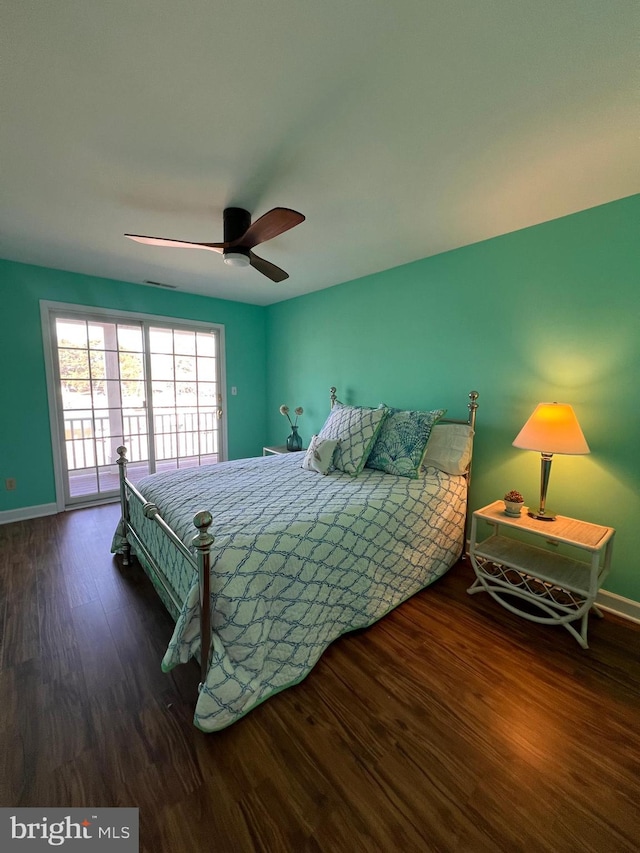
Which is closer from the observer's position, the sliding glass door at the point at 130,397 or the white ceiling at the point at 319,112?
the white ceiling at the point at 319,112

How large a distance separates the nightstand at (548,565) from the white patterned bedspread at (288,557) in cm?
32

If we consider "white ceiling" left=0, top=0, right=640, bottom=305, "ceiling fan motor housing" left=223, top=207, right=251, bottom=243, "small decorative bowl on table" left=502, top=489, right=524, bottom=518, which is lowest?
"small decorative bowl on table" left=502, top=489, right=524, bottom=518

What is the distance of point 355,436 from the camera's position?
274 cm

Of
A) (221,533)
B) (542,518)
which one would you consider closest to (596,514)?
(542,518)

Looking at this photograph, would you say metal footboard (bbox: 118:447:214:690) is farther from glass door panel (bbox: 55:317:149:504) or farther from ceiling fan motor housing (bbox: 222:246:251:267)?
glass door panel (bbox: 55:317:149:504)

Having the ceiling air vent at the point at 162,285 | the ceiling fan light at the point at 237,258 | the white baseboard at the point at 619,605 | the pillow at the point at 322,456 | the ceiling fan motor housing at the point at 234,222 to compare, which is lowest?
the white baseboard at the point at 619,605

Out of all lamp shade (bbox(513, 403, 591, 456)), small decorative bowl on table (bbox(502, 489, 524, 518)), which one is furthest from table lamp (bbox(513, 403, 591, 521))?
small decorative bowl on table (bbox(502, 489, 524, 518))

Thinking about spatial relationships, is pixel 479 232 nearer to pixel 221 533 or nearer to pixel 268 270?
pixel 268 270

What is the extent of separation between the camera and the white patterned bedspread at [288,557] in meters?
1.45

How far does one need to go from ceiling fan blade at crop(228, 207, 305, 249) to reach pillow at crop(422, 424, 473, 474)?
1.76 metres

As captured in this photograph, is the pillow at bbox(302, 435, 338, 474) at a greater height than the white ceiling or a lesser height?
lesser

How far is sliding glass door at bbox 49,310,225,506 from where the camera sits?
12.1 ft

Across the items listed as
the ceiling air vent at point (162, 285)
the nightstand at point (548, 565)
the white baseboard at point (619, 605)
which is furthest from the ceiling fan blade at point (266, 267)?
the white baseboard at point (619, 605)

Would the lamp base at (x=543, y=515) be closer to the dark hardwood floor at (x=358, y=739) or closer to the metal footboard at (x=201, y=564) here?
the dark hardwood floor at (x=358, y=739)
